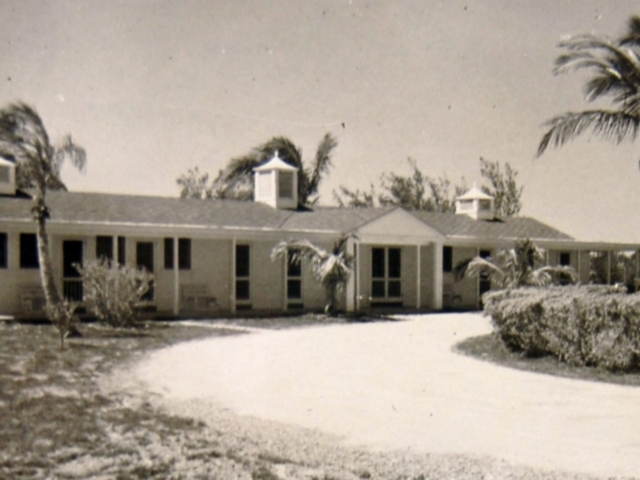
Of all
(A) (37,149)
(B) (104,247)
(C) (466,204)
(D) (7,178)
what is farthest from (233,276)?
(C) (466,204)

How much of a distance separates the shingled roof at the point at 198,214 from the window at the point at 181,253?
62cm

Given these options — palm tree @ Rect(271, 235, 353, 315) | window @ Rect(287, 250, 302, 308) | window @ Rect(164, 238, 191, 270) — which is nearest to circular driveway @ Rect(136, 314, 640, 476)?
palm tree @ Rect(271, 235, 353, 315)

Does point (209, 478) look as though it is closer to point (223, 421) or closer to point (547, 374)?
point (223, 421)

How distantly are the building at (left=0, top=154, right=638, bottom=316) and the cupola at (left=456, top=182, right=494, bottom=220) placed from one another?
9.40ft

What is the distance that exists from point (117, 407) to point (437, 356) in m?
6.74

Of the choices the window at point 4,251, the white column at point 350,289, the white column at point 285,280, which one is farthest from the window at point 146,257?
the white column at point 350,289

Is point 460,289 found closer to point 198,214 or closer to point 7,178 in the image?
point 198,214

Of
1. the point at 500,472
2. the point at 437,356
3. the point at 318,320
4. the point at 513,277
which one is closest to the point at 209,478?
the point at 500,472

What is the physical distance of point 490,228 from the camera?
3400 centimetres

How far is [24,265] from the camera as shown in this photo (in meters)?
22.7

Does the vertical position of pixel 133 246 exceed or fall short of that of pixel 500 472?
it exceeds it

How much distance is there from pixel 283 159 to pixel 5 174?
64.9ft

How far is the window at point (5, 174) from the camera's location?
1005 inches

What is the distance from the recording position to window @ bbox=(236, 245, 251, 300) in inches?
1041
